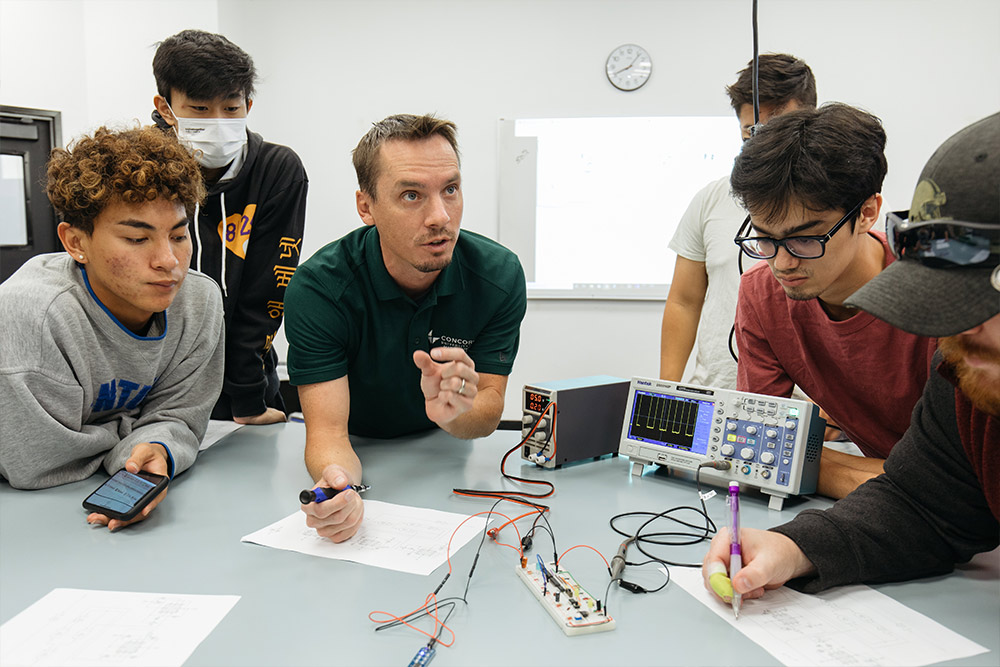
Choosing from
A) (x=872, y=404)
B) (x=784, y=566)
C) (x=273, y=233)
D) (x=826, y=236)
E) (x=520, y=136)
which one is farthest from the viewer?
(x=520, y=136)

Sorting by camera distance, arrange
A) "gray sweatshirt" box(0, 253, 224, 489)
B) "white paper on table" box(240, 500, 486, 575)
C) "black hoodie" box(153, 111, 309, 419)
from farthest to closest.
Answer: "black hoodie" box(153, 111, 309, 419), "gray sweatshirt" box(0, 253, 224, 489), "white paper on table" box(240, 500, 486, 575)

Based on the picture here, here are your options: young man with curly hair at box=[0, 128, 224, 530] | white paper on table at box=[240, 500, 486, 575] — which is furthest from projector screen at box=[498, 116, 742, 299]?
white paper on table at box=[240, 500, 486, 575]

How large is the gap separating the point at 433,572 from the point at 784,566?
0.55m

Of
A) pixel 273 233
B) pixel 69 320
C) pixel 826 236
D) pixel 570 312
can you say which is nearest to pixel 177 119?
pixel 273 233

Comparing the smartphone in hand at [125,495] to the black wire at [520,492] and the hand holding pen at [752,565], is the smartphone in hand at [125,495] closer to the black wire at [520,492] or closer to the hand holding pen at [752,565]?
the black wire at [520,492]

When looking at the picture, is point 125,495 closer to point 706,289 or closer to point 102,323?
point 102,323

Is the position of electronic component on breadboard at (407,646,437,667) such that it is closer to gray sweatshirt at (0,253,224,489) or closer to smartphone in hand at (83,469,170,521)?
smartphone in hand at (83,469,170,521)

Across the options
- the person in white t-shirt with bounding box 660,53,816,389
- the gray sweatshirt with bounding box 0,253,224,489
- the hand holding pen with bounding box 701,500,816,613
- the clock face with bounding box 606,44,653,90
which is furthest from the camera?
the clock face with bounding box 606,44,653,90

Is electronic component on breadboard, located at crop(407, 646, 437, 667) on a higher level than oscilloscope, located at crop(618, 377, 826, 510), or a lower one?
lower

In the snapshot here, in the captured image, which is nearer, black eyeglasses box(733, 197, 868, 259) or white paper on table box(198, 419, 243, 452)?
black eyeglasses box(733, 197, 868, 259)

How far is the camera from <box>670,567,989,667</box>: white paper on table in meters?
0.89

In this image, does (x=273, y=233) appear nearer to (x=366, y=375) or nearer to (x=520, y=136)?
(x=366, y=375)

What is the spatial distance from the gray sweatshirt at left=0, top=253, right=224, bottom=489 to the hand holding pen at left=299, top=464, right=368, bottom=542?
1.66ft

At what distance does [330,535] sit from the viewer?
1.21 meters
